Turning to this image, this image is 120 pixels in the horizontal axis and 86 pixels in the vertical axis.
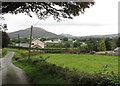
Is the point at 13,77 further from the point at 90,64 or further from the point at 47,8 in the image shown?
the point at 90,64

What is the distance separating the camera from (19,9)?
24000 mm

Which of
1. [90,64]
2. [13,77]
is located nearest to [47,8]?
[13,77]

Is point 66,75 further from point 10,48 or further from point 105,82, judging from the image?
point 10,48

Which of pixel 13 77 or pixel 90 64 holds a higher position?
pixel 13 77

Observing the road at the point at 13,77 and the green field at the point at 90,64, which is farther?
the green field at the point at 90,64

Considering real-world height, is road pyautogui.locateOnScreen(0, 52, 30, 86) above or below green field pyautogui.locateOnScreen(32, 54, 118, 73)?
above

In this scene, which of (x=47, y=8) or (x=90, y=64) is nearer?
(x=47, y=8)

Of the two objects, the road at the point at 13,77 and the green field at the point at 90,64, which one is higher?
A: the road at the point at 13,77

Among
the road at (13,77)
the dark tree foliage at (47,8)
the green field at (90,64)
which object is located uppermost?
the dark tree foliage at (47,8)

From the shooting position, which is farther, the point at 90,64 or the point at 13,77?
the point at 90,64

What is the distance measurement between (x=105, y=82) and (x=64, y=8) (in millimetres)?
10608

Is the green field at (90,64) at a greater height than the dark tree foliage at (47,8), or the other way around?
the dark tree foliage at (47,8)

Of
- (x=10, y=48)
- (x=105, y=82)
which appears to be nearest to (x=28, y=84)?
(x=105, y=82)

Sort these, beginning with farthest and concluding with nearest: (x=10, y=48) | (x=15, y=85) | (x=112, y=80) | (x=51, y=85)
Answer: (x=10, y=48), (x=15, y=85), (x=51, y=85), (x=112, y=80)
